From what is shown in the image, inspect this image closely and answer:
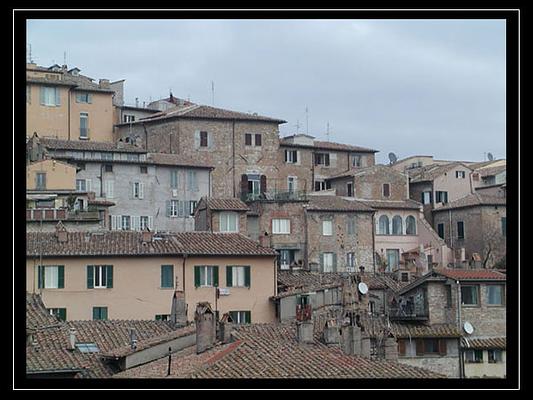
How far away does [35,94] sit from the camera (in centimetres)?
4984

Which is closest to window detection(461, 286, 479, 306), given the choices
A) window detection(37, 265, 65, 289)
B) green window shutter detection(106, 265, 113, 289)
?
green window shutter detection(106, 265, 113, 289)

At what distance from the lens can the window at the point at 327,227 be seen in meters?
46.7

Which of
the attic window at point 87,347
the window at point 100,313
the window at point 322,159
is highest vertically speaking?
the window at point 322,159

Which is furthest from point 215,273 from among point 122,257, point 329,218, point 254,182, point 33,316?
point 254,182

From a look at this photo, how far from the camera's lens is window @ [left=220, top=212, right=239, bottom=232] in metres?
39.7

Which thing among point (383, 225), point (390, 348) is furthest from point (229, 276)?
point (383, 225)

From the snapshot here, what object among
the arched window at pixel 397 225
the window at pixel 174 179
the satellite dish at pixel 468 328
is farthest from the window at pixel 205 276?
the arched window at pixel 397 225

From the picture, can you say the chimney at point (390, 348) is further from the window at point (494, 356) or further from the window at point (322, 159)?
the window at point (322, 159)

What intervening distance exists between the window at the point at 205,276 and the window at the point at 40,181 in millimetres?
10186

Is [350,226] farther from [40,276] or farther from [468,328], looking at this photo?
[40,276]

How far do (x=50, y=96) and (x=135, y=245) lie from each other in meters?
19.3
